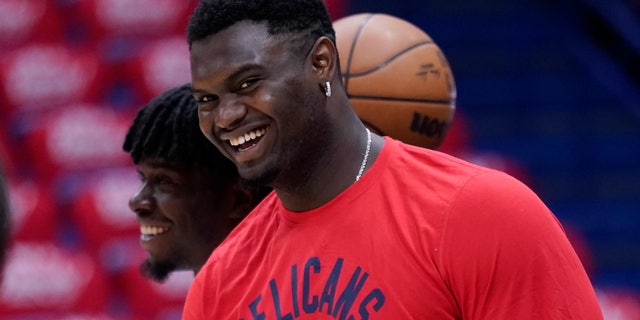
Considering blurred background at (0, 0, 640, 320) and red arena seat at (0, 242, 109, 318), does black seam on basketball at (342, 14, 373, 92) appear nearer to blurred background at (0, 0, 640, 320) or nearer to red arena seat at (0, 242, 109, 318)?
blurred background at (0, 0, 640, 320)

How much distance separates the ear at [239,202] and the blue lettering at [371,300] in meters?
0.91

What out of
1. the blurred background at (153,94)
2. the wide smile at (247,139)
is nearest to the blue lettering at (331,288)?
the wide smile at (247,139)

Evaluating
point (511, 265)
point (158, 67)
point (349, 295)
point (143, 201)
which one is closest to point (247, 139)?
point (349, 295)

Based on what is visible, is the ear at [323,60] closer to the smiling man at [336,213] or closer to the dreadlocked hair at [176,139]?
the smiling man at [336,213]

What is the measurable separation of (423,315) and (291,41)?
0.55m

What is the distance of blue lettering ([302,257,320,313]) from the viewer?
1952mm

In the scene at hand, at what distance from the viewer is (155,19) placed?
6059 mm

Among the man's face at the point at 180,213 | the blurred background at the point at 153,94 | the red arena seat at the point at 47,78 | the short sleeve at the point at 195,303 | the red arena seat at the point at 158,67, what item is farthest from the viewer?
the red arena seat at the point at 47,78

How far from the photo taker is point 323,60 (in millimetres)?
2088

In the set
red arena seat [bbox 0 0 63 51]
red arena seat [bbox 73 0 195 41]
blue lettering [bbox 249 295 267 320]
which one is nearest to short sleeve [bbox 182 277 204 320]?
blue lettering [bbox 249 295 267 320]

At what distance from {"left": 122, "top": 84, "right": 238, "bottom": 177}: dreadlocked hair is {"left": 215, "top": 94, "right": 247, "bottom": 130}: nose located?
0.70m

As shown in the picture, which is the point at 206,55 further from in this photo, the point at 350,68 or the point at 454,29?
the point at 454,29

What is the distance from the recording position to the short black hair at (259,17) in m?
2.06

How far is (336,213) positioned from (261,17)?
0.37m
